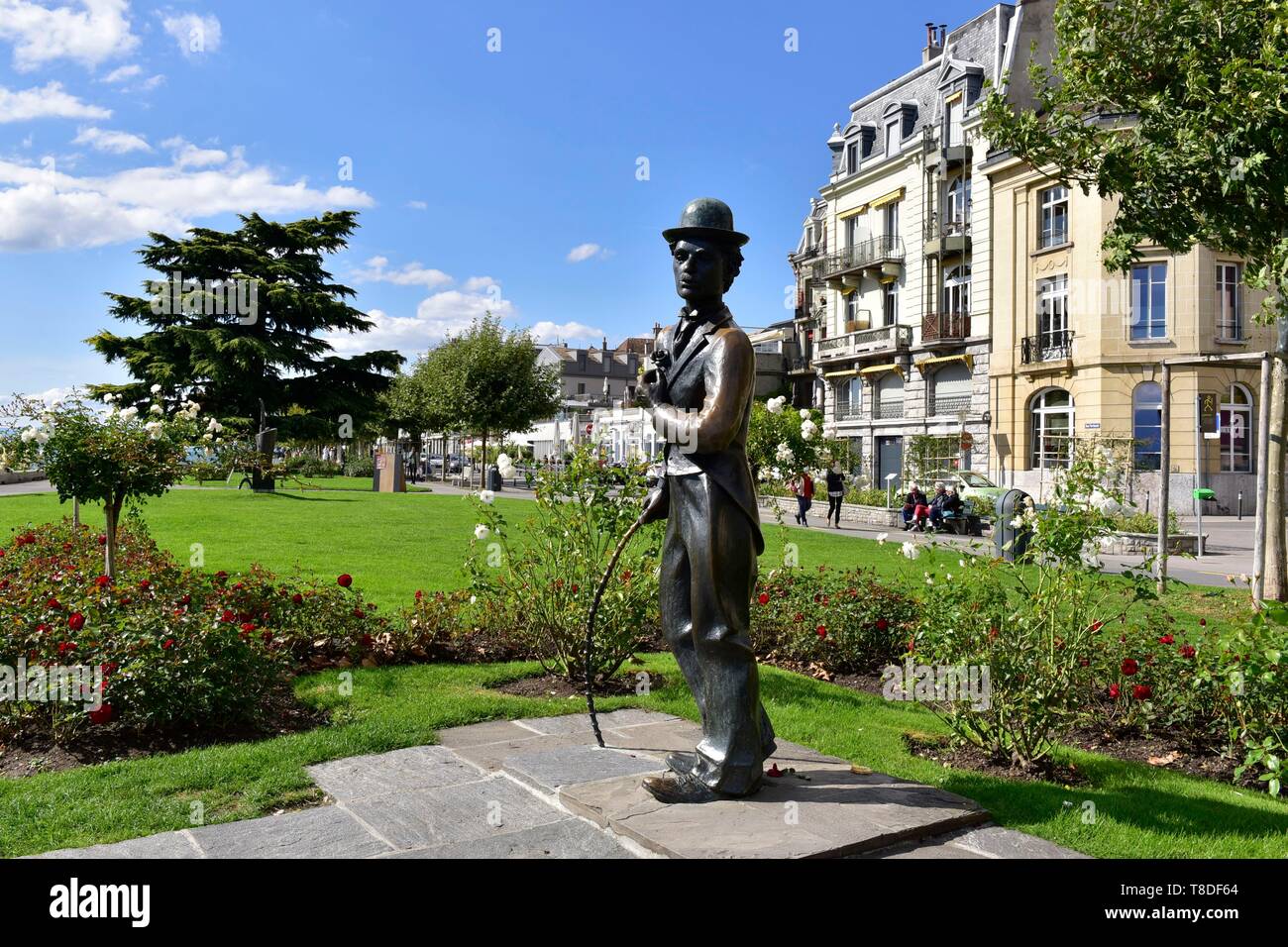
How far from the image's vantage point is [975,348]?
1294 inches

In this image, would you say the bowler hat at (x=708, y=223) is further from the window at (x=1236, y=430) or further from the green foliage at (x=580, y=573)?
the window at (x=1236, y=430)

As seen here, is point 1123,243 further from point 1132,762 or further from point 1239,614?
point 1132,762

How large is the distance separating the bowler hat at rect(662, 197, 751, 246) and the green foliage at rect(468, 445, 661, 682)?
2938 mm

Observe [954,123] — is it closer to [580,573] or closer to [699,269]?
[580,573]

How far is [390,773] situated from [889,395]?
35628 mm

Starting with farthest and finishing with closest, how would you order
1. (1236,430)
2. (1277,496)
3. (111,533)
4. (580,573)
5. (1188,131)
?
1. (1236,430)
2. (1277,496)
3. (1188,131)
4. (111,533)
5. (580,573)

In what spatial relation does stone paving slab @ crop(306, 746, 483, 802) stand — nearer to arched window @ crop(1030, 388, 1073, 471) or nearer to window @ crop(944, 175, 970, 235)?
arched window @ crop(1030, 388, 1073, 471)

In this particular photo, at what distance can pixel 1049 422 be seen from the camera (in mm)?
30203

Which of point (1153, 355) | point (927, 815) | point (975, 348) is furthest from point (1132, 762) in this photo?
point (975, 348)

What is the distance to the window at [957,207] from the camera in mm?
34000

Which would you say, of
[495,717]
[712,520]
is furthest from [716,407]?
[495,717]

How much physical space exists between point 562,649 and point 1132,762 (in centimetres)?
391

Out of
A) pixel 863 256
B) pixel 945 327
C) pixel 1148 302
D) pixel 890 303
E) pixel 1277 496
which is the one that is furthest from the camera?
pixel 863 256

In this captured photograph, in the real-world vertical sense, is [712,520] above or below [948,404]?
below
